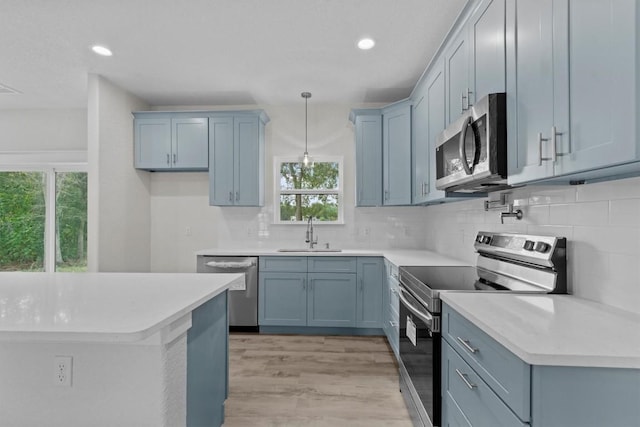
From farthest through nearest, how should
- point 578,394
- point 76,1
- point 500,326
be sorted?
point 76,1
point 500,326
point 578,394

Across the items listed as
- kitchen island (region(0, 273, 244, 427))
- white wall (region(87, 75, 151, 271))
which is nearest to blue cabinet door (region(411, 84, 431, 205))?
kitchen island (region(0, 273, 244, 427))

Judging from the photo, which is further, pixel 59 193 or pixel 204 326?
pixel 59 193

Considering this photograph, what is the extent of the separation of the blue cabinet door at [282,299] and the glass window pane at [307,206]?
2.86ft

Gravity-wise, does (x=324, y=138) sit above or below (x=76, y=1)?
below

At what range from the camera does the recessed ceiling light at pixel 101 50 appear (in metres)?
2.86

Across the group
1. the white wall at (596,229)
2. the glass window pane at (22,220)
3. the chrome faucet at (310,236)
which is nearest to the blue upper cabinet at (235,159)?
the chrome faucet at (310,236)

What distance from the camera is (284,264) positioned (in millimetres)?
3576

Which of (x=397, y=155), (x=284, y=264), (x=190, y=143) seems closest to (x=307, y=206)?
(x=284, y=264)

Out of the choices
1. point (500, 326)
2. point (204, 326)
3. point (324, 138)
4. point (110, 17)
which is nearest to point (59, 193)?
point (110, 17)

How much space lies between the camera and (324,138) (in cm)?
417

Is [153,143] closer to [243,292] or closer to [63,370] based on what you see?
[243,292]

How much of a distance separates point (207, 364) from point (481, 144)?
5.80 ft

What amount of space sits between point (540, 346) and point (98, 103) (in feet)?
13.0

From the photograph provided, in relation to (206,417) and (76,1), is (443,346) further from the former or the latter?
(76,1)
